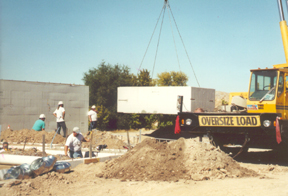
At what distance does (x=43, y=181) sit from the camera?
683cm

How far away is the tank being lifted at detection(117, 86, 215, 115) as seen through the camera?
19203 mm

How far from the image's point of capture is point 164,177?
729cm

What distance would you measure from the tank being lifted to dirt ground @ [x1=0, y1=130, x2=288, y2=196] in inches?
397

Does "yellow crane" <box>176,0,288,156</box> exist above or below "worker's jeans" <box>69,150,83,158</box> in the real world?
above

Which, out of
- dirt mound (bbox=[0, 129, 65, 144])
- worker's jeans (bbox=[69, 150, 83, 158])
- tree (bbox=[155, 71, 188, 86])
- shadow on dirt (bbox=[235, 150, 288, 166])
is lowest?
shadow on dirt (bbox=[235, 150, 288, 166])

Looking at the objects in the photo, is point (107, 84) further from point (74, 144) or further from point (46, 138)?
point (74, 144)

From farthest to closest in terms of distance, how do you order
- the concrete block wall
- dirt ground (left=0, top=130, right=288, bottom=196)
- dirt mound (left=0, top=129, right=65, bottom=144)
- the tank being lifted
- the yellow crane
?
the tank being lifted, the concrete block wall, dirt mound (left=0, top=129, right=65, bottom=144), the yellow crane, dirt ground (left=0, top=130, right=288, bottom=196)

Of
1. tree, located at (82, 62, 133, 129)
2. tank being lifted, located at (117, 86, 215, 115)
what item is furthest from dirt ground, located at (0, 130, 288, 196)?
tree, located at (82, 62, 133, 129)

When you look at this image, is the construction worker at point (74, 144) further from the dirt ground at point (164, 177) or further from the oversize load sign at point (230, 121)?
the oversize load sign at point (230, 121)

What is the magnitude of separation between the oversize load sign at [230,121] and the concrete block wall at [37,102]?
11.3 m

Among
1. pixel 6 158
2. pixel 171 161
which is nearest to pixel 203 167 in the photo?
pixel 171 161

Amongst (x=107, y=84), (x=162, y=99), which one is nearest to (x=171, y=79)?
(x=107, y=84)

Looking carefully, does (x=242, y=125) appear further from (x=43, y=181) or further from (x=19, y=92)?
Result: (x=19, y=92)

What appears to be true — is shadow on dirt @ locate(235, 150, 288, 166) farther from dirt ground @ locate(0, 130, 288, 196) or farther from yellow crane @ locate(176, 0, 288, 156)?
dirt ground @ locate(0, 130, 288, 196)
